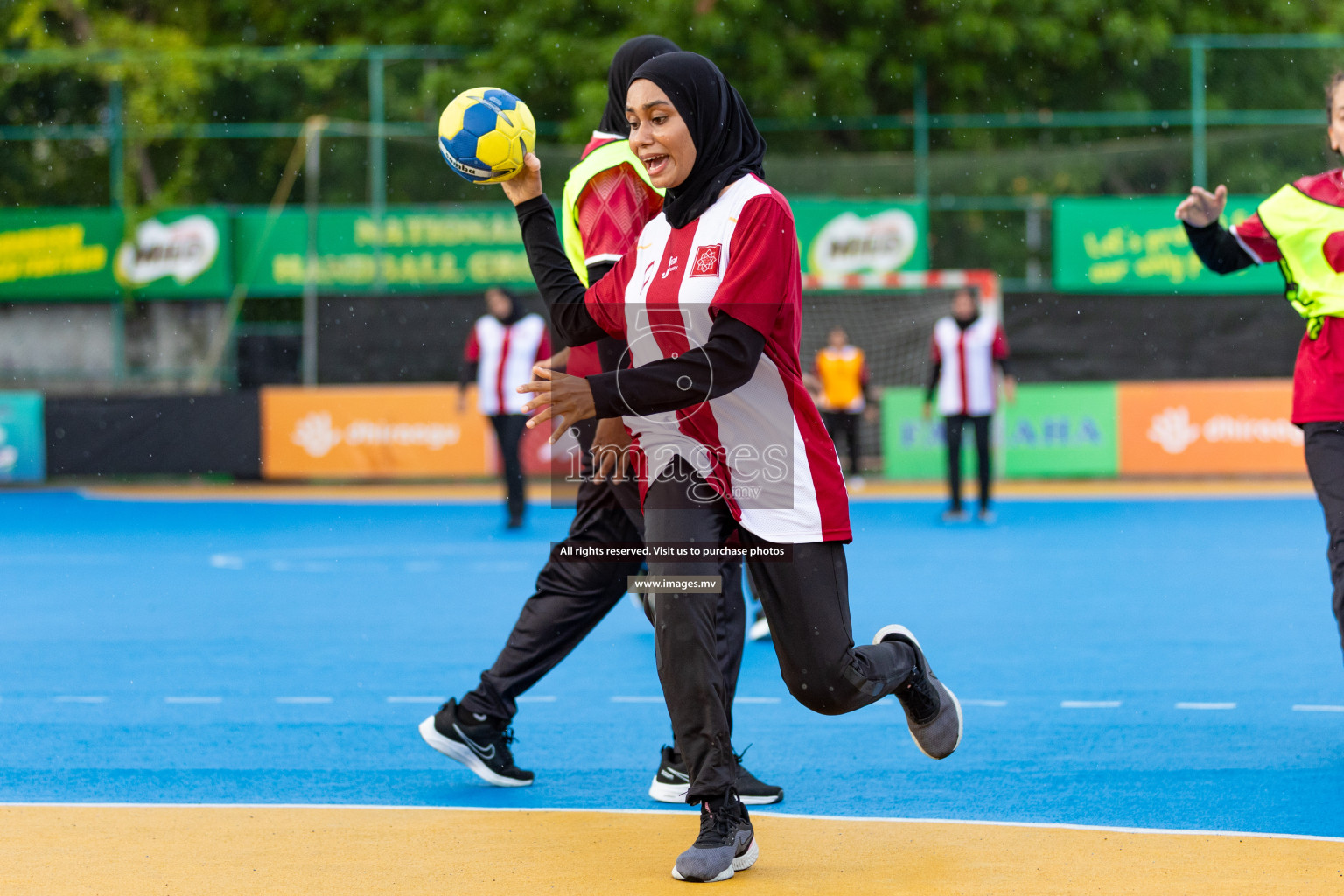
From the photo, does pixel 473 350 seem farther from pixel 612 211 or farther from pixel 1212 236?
pixel 612 211

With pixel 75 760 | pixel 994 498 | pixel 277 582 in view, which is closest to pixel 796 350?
pixel 75 760

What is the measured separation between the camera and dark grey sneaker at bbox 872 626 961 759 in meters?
4.35

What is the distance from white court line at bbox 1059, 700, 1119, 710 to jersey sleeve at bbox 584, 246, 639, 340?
2.93m

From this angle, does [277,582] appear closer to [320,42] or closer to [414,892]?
[414,892]

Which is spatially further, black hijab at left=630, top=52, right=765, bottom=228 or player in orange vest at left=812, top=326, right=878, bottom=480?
player in orange vest at left=812, top=326, right=878, bottom=480

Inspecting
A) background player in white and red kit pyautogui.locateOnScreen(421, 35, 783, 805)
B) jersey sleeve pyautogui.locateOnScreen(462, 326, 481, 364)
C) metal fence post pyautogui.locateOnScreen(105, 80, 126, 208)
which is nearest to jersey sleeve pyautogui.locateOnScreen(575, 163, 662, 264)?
background player in white and red kit pyautogui.locateOnScreen(421, 35, 783, 805)

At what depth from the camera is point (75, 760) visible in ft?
17.5

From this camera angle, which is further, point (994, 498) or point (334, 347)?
point (334, 347)

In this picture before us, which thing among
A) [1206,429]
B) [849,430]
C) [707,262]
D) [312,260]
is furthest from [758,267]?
[312,260]

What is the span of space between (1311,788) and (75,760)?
4.01 metres

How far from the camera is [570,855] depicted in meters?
4.17

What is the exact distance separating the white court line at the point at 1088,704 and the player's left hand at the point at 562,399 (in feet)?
10.2

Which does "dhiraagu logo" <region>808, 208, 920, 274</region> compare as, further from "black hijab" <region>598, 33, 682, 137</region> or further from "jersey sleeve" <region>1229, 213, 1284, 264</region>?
"black hijab" <region>598, 33, 682, 137</region>

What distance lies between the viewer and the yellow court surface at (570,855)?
389 cm
